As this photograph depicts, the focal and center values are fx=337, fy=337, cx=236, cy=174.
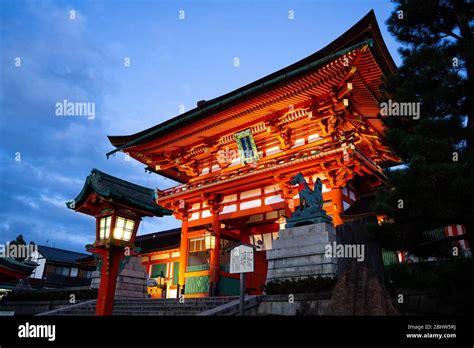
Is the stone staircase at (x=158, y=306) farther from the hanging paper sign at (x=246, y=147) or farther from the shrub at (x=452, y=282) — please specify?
the hanging paper sign at (x=246, y=147)

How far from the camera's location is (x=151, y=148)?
21953 millimetres

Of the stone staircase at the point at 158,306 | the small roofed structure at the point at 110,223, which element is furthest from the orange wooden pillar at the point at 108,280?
the stone staircase at the point at 158,306

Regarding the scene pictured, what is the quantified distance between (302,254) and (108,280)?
5.37 meters

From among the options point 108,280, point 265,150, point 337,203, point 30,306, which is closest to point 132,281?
point 30,306

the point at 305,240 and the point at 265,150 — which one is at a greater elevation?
the point at 265,150

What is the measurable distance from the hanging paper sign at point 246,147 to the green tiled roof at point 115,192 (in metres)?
9.19

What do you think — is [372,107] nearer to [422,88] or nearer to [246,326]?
[422,88]

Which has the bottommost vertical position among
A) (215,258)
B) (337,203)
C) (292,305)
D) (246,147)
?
(292,305)

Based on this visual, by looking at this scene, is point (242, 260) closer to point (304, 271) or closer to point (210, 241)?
point (304, 271)

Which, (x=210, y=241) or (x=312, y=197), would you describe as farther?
(x=210, y=241)

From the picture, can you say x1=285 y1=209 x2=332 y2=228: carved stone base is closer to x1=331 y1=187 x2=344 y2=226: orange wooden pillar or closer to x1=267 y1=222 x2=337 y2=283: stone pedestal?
x1=267 y1=222 x2=337 y2=283: stone pedestal

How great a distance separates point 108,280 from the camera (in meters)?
8.33

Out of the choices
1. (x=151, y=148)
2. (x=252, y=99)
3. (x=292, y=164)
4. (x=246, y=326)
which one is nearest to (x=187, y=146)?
(x=151, y=148)

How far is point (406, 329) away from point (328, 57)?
1181 centimetres
